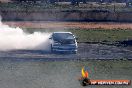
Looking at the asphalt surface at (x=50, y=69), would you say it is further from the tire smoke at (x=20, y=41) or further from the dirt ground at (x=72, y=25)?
the dirt ground at (x=72, y=25)

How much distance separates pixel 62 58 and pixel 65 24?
25399 millimetres

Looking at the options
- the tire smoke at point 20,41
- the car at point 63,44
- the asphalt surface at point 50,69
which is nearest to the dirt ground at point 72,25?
the tire smoke at point 20,41

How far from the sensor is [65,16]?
62875 mm

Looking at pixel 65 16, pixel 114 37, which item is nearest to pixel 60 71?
pixel 114 37

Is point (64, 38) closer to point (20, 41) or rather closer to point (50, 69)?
point (20, 41)

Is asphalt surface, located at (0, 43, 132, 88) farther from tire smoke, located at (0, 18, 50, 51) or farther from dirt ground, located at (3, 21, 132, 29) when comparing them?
dirt ground, located at (3, 21, 132, 29)

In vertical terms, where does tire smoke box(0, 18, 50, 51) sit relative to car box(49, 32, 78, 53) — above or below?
→ below

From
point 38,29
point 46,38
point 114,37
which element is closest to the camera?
point 46,38

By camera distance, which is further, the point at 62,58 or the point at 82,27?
the point at 82,27

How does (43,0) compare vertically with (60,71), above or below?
below

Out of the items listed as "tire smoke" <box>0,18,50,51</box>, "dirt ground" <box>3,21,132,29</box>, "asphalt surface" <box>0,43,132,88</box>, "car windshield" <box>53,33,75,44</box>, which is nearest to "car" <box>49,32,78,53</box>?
"car windshield" <box>53,33,75,44</box>

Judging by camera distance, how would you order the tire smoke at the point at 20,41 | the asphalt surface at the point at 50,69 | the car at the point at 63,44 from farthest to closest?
the tire smoke at the point at 20,41, the car at the point at 63,44, the asphalt surface at the point at 50,69

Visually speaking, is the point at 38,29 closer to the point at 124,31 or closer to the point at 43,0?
the point at 124,31

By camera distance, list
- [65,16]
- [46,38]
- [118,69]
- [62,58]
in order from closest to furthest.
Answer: [118,69] → [62,58] → [46,38] → [65,16]
